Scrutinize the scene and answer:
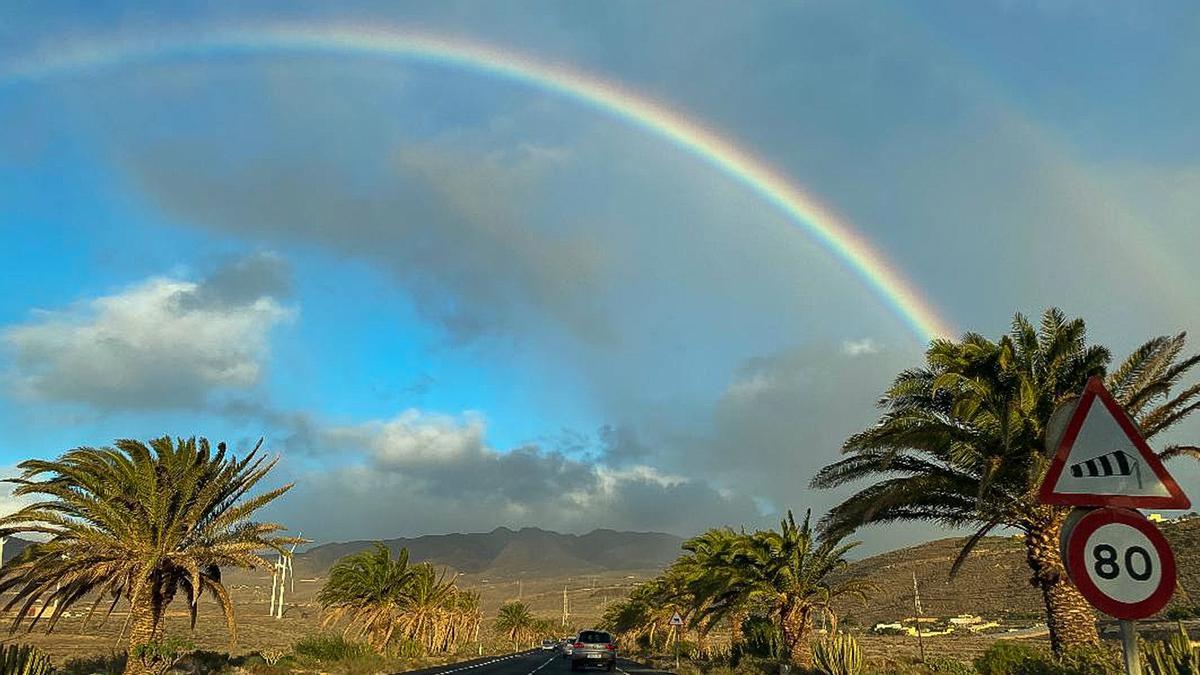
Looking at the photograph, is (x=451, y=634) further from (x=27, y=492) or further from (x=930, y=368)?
(x=930, y=368)

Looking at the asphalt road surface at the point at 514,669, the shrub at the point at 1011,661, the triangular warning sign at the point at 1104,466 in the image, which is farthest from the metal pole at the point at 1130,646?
the asphalt road surface at the point at 514,669

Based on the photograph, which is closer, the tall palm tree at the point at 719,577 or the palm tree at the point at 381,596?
the tall palm tree at the point at 719,577

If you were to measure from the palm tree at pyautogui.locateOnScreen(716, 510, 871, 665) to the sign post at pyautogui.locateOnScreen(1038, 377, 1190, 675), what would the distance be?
2396 cm

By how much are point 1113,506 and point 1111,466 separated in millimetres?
220

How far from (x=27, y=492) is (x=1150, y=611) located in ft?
70.4

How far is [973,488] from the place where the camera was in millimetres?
16875

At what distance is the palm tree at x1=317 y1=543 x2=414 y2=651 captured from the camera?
42469 mm

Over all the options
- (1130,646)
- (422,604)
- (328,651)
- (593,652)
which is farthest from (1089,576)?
(422,604)

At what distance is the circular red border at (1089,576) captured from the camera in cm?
380

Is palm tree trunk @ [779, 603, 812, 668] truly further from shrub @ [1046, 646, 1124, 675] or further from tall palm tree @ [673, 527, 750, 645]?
shrub @ [1046, 646, 1124, 675]

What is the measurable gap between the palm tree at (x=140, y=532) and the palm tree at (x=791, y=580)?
16968 millimetres

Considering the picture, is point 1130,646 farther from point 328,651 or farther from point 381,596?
point 381,596

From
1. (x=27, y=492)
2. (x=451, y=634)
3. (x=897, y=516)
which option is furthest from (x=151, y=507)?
(x=451, y=634)

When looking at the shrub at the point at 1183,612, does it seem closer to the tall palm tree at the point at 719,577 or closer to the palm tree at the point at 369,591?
the tall palm tree at the point at 719,577
